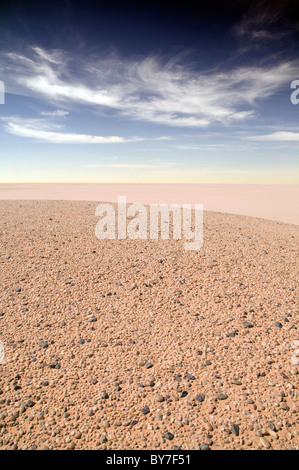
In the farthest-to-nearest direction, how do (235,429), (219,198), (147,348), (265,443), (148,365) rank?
1. (219,198)
2. (147,348)
3. (148,365)
4. (235,429)
5. (265,443)

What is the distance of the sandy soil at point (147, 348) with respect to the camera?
2.97 meters

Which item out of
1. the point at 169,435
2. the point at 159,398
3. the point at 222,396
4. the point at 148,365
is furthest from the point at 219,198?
the point at 169,435

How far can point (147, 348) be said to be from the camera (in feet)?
13.6

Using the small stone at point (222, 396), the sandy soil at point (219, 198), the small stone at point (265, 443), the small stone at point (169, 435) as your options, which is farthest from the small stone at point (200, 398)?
the sandy soil at point (219, 198)

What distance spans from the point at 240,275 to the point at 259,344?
7.55 feet

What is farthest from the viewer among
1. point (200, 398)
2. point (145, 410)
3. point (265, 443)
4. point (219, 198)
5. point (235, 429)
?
point (219, 198)

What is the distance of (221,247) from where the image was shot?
8.02 m

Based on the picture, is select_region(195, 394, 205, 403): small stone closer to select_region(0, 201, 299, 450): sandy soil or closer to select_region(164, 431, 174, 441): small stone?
select_region(0, 201, 299, 450): sandy soil

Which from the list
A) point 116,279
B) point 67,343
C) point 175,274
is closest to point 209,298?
point 175,274

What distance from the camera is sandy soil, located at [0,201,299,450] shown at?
9.75 feet

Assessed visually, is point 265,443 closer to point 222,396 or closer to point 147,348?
point 222,396

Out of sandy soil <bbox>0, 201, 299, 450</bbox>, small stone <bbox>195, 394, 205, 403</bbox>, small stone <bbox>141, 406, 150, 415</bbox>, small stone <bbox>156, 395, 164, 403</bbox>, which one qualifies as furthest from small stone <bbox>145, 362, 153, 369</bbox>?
small stone <bbox>195, 394, 205, 403</bbox>

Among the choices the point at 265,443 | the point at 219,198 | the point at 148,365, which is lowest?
the point at 265,443

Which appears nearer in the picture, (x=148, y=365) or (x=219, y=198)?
(x=148, y=365)
